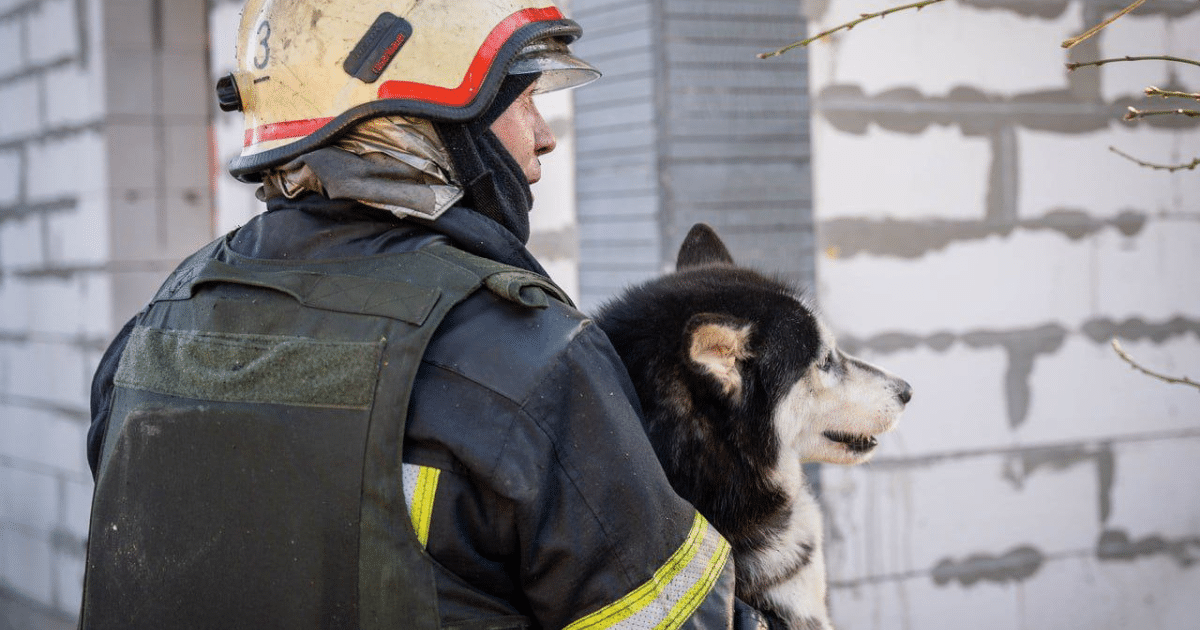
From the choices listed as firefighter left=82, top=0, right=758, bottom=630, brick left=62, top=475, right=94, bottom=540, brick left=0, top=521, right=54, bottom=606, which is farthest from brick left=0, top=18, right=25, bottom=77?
firefighter left=82, top=0, right=758, bottom=630

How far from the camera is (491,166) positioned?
2.20 meters

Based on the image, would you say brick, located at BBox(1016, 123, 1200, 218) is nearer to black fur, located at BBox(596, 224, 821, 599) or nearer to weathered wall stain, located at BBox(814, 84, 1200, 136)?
weathered wall stain, located at BBox(814, 84, 1200, 136)

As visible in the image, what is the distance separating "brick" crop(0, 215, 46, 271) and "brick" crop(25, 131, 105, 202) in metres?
0.17

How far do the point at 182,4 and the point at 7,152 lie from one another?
5.76 ft

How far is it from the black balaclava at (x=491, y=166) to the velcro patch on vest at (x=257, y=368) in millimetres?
403

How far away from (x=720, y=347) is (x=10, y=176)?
6793mm

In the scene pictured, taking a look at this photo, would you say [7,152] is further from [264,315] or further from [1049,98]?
[264,315]

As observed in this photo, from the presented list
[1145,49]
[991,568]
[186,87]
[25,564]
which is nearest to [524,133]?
[991,568]

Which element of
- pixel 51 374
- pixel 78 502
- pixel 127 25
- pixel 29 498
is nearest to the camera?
pixel 127 25

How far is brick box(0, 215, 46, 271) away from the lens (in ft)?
24.9

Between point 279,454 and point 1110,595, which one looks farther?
point 1110,595

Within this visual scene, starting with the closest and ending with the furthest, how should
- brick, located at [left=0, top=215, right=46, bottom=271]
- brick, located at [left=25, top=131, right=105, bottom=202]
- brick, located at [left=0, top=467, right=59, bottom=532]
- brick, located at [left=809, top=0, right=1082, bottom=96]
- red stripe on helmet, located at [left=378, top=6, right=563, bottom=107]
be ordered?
red stripe on helmet, located at [left=378, top=6, right=563, bottom=107] → brick, located at [left=809, top=0, right=1082, bottom=96] → brick, located at [left=25, top=131, right=105, bottom=202] → brick, located at [left=0, top=467, right=59, bottom=532] → brick, located at [left=0, top=215, right=46, bottom=271]

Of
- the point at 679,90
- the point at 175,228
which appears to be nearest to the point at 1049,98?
the point at 679,90

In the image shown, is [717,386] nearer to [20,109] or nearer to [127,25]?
[127,25]
